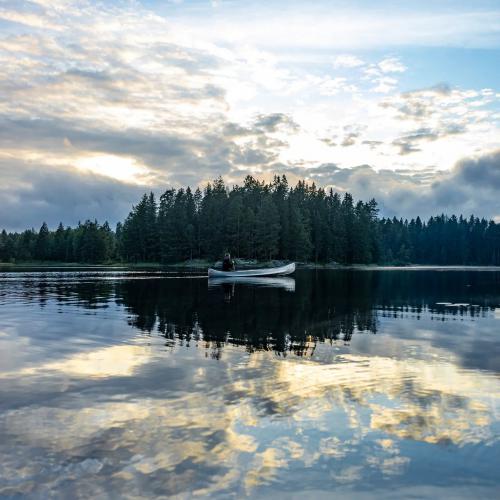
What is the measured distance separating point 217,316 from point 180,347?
10518 mm

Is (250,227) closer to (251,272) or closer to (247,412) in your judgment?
(251,272)

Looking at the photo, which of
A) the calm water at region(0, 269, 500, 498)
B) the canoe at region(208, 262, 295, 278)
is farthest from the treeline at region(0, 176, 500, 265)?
the calm water at region(0, 269, 500, 498)

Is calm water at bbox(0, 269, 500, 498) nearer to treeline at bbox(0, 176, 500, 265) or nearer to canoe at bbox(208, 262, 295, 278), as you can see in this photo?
canoe at bbox(208, 262, 295, 278)

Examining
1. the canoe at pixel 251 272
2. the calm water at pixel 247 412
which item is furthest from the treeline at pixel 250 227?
the calm water at pixel 247 412

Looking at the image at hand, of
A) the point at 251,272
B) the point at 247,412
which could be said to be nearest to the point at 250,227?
the point at 251,272

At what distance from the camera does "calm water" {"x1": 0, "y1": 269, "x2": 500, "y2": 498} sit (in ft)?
27.2

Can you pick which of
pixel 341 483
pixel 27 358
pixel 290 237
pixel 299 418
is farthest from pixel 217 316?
pixel 290 237

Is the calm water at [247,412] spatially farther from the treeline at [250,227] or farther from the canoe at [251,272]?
the treeline at [250,227]

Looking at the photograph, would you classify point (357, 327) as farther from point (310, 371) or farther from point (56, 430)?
point (56, 430)

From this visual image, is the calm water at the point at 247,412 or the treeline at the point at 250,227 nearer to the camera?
the calm water at the point at 247,412

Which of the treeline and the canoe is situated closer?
the canoe

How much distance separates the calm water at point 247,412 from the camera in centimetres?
828

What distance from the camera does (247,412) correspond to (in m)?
11.8

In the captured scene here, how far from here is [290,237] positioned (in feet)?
500
